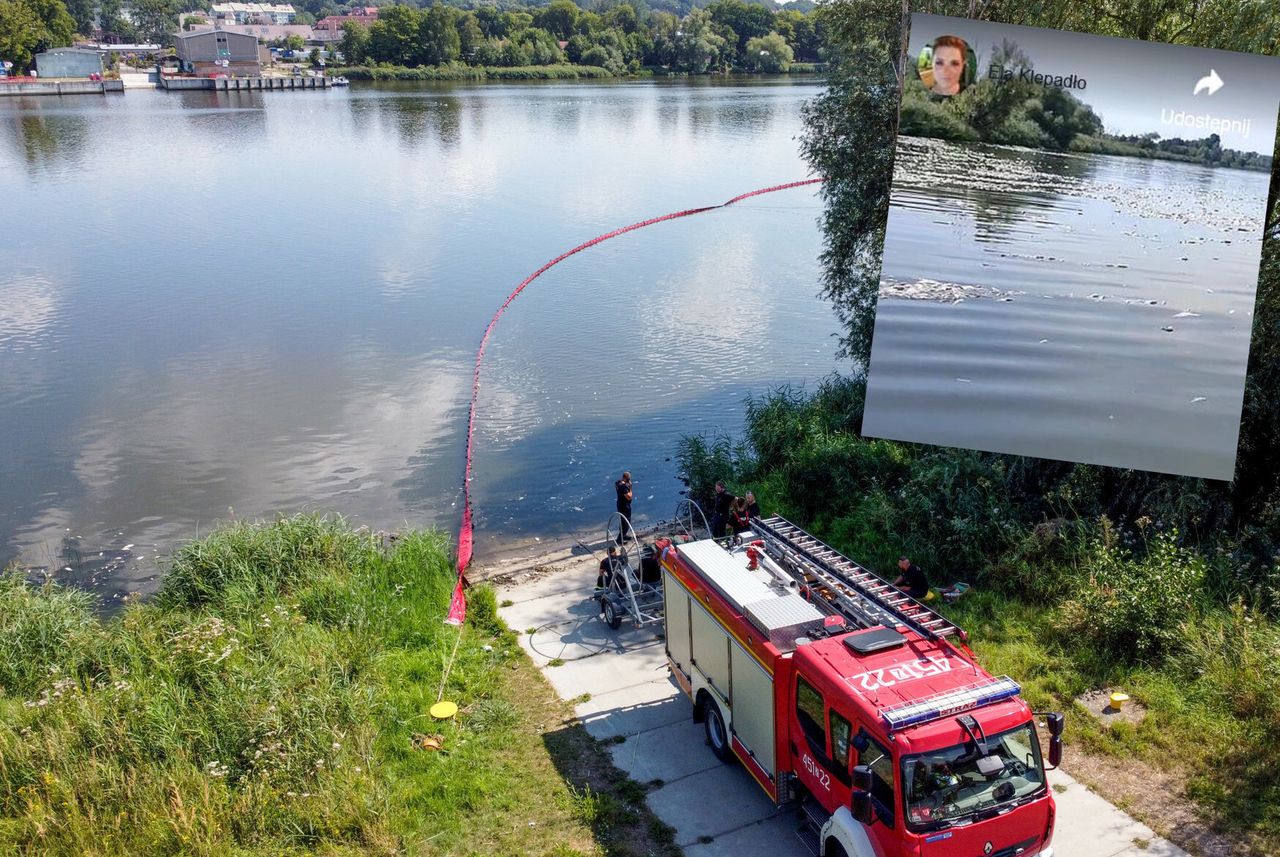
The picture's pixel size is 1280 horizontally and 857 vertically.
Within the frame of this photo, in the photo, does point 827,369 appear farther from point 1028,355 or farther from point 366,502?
point 1028,355

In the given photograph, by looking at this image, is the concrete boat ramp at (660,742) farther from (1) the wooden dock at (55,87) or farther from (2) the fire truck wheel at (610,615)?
(1) the wooden dock at (55,87)

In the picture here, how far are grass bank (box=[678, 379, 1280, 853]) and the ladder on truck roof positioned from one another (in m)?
2.71

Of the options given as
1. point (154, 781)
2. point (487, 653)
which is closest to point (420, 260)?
point (487, 653)

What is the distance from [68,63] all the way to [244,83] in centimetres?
2185

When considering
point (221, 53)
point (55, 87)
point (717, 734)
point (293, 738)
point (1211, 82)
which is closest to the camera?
point (293, 738)

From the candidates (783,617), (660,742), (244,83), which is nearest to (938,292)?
(783,617)

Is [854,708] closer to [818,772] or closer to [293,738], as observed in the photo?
[818,772]

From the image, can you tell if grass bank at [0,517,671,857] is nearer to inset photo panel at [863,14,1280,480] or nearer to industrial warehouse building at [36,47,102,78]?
inset photo panel at [863,14,1280,480]

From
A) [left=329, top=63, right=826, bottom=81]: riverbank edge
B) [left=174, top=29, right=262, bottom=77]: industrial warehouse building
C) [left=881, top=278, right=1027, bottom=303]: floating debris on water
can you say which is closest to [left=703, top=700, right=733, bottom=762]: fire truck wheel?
[left=881, top=278, right=1027, bottom=303]: floating debris on water

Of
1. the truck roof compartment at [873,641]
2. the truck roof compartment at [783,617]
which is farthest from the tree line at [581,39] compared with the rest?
the truck roof compartment at [873,641]

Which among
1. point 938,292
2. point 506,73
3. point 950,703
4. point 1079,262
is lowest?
point 950,703

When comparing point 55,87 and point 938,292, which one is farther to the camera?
point 55,87

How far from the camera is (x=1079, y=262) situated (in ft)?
46.8

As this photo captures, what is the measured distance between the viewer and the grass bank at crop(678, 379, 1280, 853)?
11242 mm
